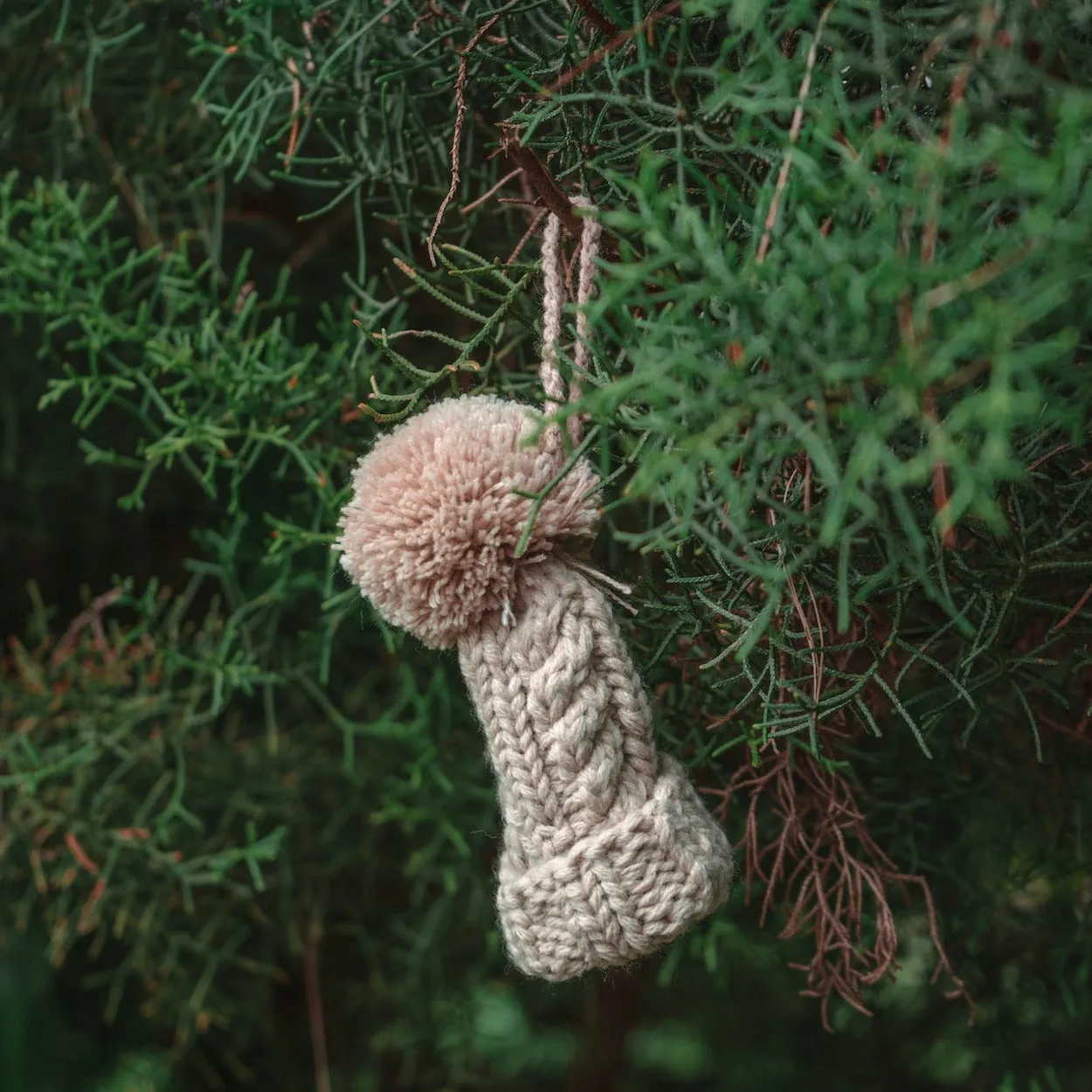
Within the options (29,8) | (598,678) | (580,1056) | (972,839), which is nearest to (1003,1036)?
(972,839)

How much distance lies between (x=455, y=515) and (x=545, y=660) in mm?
48

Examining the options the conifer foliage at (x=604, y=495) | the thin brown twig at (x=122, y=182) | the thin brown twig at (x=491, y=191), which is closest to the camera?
the conifer foliage at (x=604, y=495)

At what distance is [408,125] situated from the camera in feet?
1.50

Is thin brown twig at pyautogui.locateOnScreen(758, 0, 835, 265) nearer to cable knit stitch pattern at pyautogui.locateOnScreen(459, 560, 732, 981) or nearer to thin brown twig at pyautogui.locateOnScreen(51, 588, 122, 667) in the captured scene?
cable knit stitch pattern at pyautogui.locateOnScreen(459, 560, 732, 981)

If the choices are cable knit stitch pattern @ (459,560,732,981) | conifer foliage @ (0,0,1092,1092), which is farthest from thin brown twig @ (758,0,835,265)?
cable knit stitch pattern @ (459,560,732,981)

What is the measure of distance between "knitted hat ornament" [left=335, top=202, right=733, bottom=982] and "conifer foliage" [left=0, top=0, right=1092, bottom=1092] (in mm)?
26

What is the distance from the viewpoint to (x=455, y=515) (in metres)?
0.31

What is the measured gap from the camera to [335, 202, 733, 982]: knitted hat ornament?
31 centimetres

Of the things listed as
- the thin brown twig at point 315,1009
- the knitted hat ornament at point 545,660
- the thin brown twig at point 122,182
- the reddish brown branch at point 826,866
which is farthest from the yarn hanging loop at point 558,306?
the thin brown twig at point 315,1009

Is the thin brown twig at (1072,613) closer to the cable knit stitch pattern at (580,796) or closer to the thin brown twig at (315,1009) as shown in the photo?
the cable knit stitch pattern at (580,796)

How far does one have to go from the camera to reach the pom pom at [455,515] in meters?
0.31

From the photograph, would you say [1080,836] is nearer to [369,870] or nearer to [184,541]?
[369,870]

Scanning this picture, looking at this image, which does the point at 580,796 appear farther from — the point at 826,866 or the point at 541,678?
the point at 826,866

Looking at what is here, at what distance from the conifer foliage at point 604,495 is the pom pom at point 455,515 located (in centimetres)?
2
